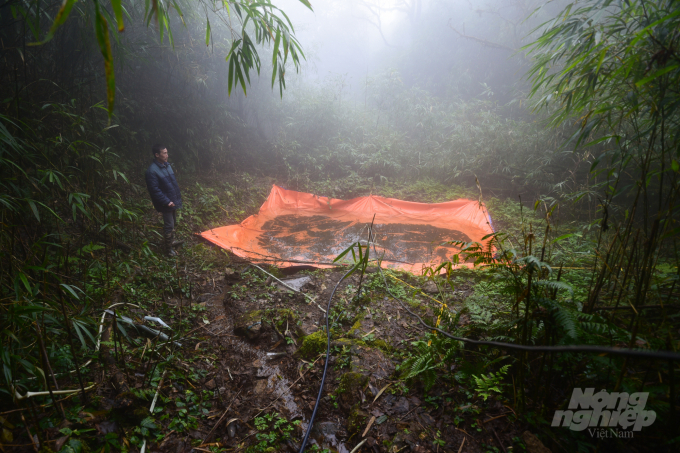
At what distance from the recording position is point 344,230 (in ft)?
13.2


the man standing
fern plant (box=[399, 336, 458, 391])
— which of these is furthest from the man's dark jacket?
fern plant (box=[399, 336, 458, 391])

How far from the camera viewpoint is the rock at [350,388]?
4.04 feet

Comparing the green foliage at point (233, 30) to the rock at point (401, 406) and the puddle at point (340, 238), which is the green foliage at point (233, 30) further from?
the puddle at point (340, 238)

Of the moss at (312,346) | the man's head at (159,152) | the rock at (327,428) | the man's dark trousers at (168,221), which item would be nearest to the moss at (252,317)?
the moss at (312,346)

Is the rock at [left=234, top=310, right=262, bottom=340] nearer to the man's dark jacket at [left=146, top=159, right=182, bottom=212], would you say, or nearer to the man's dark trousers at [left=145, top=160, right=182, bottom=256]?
the man's dark trousers at [left=145, top=160, right=182, bottom=256]

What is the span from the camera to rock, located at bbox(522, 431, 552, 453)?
2.69 ft

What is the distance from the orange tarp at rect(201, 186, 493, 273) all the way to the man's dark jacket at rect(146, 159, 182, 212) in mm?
565

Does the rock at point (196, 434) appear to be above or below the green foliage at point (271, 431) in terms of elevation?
below

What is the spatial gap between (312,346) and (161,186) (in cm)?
245

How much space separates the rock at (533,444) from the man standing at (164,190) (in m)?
3.10

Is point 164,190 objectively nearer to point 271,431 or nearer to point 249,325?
point 249,325

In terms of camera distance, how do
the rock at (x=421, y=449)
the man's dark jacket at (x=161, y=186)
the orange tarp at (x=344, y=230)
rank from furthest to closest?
the orange tarp at (x=344, y=230), the man's dark jacket at (x=161, y=186), the rock at (x=421, y=449)

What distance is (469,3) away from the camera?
9.14m

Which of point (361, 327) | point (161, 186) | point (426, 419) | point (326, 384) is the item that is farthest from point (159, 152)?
point (426, 419)
